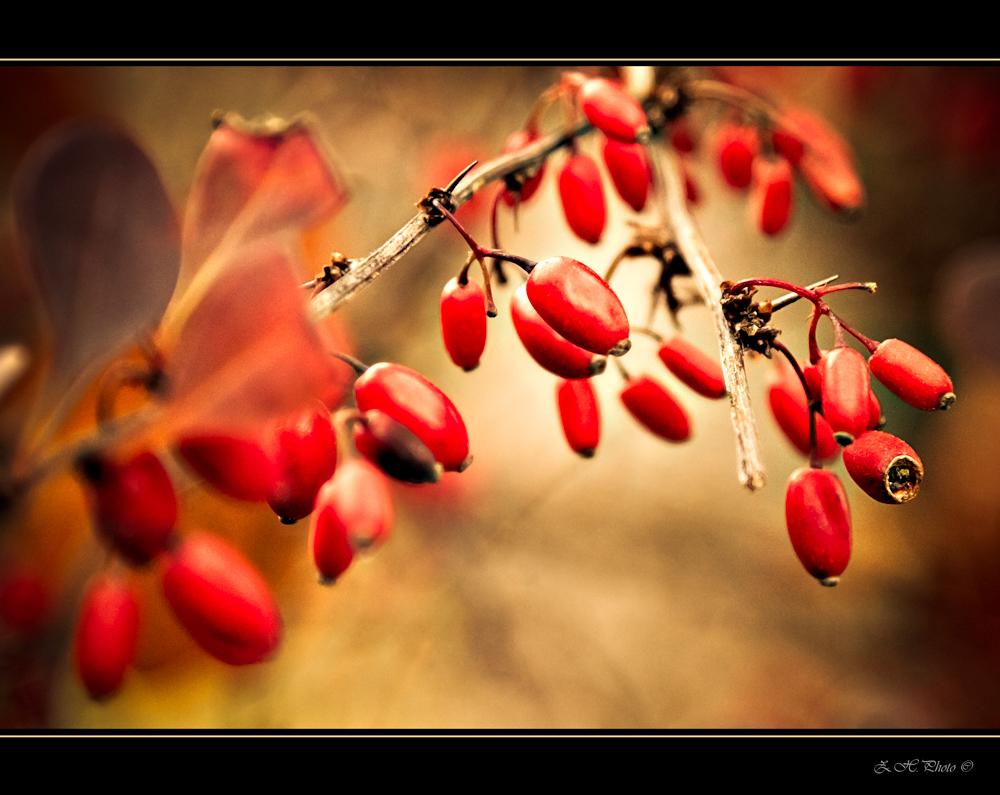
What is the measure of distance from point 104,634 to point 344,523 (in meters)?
0.23

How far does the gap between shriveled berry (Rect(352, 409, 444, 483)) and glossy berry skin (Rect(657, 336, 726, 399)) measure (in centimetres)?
30

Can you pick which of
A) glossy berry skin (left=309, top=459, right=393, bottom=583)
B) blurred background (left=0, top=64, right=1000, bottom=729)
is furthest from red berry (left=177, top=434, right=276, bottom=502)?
blurred background (left=0, top=64, right=1000, bottom=729)

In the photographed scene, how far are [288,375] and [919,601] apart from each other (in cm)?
244

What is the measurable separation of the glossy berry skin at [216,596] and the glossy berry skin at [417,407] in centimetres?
18

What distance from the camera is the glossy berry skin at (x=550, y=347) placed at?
0.57 m

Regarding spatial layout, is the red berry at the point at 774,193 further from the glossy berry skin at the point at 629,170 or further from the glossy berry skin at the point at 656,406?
the glossy berry skin at the point at 656,406

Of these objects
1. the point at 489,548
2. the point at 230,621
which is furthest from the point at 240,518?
the point at 230,621

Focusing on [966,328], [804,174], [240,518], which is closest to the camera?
[966,328]

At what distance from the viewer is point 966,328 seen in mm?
964

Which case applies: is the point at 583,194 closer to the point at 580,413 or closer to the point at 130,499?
the point at 580,413

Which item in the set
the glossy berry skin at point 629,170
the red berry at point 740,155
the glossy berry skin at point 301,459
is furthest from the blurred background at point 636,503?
the glossy berry skin at point 301,459

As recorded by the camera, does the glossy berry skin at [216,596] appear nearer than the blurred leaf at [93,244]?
No

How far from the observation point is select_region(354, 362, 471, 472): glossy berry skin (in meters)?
0.53
